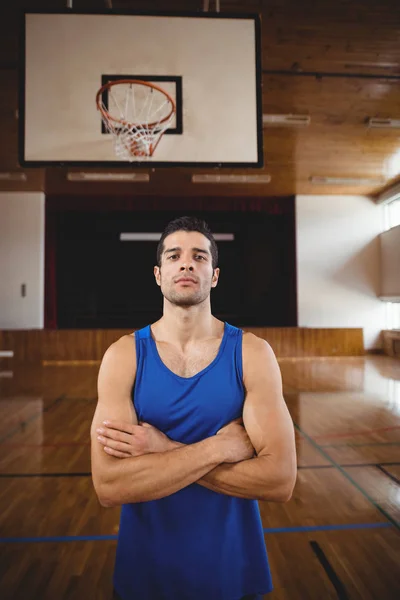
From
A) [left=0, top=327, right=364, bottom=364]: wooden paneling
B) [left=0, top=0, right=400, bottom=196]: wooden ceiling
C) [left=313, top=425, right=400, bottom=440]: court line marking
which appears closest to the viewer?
[left=313, top=425, right=400, bottom=440]: court line marking

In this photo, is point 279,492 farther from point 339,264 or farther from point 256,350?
point 339,264

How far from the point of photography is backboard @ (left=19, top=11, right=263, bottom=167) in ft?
11.0

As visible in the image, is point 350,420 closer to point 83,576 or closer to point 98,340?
point 83,576

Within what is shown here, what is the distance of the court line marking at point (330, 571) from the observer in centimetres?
178

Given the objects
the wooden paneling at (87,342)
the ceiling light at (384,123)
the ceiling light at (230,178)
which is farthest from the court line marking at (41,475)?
the ceiling light at (230,178)

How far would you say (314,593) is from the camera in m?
1.77

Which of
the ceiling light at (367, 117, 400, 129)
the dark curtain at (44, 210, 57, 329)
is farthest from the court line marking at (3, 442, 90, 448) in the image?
the dark curtain at (44, 210, 57, 329)

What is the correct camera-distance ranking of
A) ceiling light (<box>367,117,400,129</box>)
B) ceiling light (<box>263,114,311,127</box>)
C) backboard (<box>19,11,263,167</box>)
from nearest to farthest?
backboard (<box>19,11,263,167</box>) < ceiling light (<box>263,114,311,127</box>) < ceiling light (<box>367,117,400,129</box>)

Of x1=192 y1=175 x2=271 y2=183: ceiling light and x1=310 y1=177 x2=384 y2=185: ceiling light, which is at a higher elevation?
x1=310 y1=177 x2=384 y2=185: ceiling light

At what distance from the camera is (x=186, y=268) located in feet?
4.02

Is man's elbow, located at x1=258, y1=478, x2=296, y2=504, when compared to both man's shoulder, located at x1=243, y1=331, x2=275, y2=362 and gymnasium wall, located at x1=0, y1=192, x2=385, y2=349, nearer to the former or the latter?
man's shoulder, located at x1=243, y1=331, x2=275, y2=362

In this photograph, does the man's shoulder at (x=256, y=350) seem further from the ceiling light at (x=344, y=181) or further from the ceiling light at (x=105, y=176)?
the ceiling light at (x=344, y=181)

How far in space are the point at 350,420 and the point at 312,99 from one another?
14.5 feet

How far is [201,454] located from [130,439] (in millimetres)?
202
